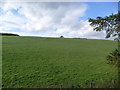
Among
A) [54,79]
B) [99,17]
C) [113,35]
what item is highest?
[99,17]

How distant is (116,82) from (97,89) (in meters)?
1.04

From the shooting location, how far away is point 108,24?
5.99 m

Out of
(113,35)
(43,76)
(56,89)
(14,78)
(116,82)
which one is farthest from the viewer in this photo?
(43,76)

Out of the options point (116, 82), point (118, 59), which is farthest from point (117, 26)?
point (116, 82)

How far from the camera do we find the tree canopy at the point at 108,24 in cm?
567

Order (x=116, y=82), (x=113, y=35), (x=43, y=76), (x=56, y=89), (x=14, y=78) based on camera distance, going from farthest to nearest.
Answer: (x=43, y=76)
(x=14, y=78)
(x=113, y=35)
(x=116, y=82)
(x=56, y=89)

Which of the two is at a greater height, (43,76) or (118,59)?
(118,59)

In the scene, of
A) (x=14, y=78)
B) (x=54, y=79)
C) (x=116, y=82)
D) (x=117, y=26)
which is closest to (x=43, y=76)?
(x=54, y=79)

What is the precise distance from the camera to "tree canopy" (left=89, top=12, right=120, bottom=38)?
5.67 meters

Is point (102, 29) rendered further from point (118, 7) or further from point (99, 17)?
point (118, 7)

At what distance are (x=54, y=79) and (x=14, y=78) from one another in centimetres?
278

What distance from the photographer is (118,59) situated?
551 centimetres

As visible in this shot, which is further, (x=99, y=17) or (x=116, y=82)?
(x=99, y=17)

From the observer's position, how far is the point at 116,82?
5.49m
